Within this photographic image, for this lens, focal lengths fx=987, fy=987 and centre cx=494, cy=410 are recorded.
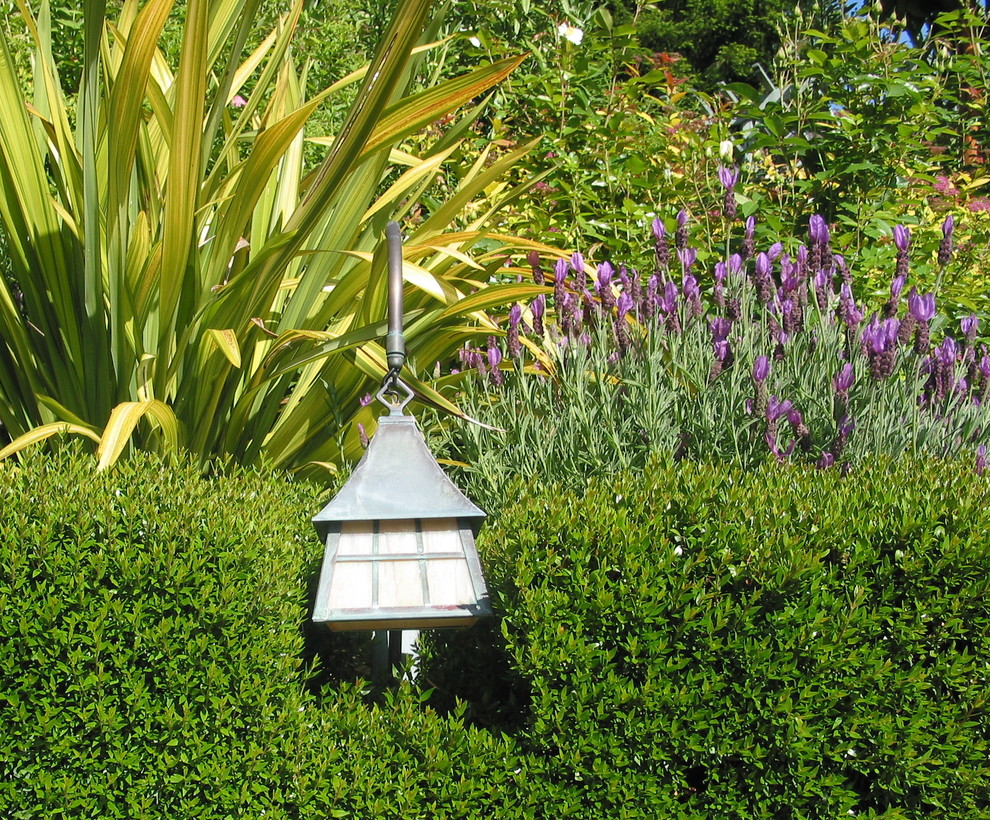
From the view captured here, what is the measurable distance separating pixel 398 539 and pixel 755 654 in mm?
702

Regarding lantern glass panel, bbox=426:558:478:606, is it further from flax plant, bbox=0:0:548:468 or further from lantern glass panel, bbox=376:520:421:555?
flax plant, bbox=0:0:548:468

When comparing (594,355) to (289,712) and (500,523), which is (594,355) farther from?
(289,712)

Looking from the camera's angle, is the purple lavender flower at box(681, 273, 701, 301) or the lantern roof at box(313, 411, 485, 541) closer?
the lantern roof at box(313, 411, 485, 541)

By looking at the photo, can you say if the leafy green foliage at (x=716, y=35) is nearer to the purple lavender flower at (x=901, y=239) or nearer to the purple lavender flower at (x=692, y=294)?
the purple lavender flower at (x=901, y=239)

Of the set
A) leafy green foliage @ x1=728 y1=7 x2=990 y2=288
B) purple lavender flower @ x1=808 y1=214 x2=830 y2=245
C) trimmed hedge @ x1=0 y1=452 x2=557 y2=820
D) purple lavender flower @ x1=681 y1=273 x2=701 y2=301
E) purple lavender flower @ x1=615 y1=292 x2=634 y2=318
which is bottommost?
trimmed hedge @ x1=0 y1=452 x2=557 y2=820

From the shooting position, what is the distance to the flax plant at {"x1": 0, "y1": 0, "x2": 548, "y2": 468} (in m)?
2.48

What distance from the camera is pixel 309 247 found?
3.20 meters

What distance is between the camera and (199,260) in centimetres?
285

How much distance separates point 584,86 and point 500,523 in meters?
3.22

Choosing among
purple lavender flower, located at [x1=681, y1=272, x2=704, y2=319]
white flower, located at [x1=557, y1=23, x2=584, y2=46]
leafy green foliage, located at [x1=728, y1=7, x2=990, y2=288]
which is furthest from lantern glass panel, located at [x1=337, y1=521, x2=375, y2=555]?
white flower, located at [x1=557, y1=23, x2=584, y2=46]

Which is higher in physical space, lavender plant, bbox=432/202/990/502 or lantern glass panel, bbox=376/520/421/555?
lavender plant, bbox=432/202/990/502

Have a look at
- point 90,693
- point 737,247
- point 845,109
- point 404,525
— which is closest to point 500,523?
point 404,525

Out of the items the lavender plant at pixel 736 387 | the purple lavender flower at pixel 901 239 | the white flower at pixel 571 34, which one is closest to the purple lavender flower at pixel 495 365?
the lavender plant at pixel 736 387

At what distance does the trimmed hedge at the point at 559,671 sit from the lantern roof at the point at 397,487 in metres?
0.18
